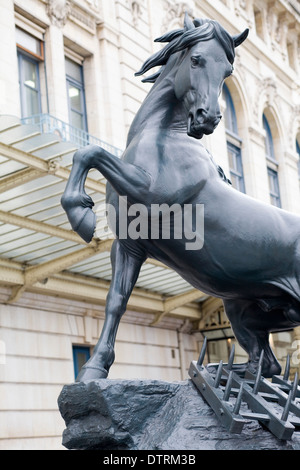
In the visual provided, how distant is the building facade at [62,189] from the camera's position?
15.6 metres

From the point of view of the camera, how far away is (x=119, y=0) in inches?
870

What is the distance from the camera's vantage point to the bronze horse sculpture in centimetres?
449

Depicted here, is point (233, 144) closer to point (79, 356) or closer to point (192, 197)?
point (79, 356)

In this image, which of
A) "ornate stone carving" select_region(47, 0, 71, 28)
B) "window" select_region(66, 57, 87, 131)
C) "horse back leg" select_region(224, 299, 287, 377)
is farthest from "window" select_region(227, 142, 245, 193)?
"horse back leg" select_region(224, 299, 287, 377)

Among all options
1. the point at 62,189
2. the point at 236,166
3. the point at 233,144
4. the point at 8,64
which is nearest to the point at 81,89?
the point at 8,64

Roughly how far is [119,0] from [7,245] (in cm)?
879

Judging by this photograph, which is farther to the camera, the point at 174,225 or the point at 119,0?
the point at 119,0

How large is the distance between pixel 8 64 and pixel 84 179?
13.4 m

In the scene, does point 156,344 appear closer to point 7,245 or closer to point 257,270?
point 7,245

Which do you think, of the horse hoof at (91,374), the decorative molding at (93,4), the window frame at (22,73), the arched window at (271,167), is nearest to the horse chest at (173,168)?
the horse hoof at (91,374)

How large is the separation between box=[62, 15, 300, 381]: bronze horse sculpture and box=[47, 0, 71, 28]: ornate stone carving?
15210mm
